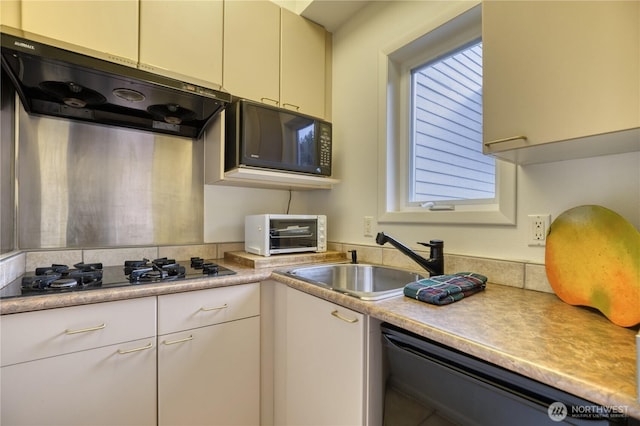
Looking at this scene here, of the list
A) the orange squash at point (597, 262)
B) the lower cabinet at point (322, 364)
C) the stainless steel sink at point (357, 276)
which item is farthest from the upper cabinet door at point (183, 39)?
the orange squash at point (597, 262)

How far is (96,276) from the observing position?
3.84 ft

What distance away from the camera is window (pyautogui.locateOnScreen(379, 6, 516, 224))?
1.42 m

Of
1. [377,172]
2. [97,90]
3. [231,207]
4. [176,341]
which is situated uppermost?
[97,90]

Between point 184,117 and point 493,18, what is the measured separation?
1.46 meters

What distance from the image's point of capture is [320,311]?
1.13 m

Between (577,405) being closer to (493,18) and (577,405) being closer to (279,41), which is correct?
(493,18)

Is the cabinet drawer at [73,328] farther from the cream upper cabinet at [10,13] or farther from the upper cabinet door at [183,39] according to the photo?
the cream upper cabinet at [10,13]

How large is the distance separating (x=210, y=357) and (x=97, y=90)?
4.12 feet

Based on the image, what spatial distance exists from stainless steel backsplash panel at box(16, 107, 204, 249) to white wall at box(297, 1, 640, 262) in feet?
2.85

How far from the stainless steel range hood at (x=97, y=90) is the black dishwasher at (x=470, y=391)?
52.7 inches

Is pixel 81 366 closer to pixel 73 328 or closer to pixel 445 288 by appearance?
pixel 73 328

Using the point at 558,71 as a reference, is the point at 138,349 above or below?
below

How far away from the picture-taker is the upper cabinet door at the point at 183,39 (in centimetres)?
147

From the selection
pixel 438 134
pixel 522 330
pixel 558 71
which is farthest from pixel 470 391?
pixel 438 134
